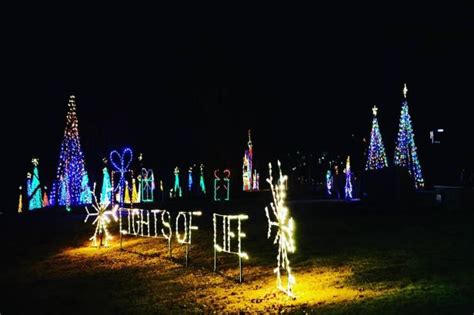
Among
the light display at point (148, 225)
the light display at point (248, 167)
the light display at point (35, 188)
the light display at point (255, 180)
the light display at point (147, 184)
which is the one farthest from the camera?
the light display at point (255, 180)

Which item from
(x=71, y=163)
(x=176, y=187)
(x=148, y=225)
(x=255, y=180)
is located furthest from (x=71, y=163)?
(x=255, y=180)

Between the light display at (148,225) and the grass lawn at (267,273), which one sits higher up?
the light display at (148,225)

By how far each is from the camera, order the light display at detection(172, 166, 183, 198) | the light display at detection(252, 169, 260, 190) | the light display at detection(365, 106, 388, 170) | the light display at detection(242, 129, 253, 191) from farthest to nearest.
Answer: the light display at detection(252, 169, 260, 190) < the light display at detection(242, 129, 253, 191) < the light display at detection(172, 166, 183, 198) < the light display at detection(365, 106, 388, 170)

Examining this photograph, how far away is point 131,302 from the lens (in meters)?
11.5

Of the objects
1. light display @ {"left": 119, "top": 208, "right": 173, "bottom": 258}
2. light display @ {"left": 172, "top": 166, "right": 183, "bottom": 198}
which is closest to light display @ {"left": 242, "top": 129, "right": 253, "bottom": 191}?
light display @ {"left": 172, "top": 166, "right": 183, "bottom": 198}

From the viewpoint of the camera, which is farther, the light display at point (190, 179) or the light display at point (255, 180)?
the light display at point (255, 180)

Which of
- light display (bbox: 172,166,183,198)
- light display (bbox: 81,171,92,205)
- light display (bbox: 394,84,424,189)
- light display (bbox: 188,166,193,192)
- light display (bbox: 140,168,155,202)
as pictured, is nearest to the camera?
light display (bbox: 394,84,424,189)

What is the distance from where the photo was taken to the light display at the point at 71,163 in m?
37.4

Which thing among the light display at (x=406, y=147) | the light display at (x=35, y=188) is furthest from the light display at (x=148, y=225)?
the light display at (x=35, y=188)

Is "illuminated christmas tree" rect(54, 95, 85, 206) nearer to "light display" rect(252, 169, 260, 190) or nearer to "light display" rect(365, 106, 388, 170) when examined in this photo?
Result: "light display" rect(365, 106, 388, 170)

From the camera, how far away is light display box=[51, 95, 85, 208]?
123 ft

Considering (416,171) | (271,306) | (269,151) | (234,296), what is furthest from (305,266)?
(269,151)

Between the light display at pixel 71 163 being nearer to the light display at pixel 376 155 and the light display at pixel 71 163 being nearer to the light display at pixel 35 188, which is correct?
the light display at pixel 35 188

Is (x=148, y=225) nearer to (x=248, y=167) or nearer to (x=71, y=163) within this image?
(x=71, y=163)
